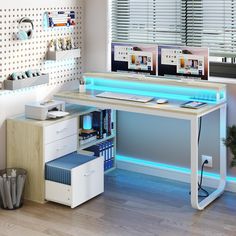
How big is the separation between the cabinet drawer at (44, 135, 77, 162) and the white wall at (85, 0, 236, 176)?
71 cm

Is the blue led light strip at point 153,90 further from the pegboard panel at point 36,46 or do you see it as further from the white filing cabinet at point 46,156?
the white filing cabinet at point 46,156

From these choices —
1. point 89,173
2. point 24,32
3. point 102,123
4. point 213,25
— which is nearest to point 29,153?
point 89,173

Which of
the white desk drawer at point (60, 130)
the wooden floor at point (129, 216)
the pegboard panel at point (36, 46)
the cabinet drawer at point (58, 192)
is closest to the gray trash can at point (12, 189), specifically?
the wooden floor at point (129, 216)


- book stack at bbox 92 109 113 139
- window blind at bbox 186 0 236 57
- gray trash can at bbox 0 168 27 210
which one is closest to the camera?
gray trash can at bbox 0 168 27 210

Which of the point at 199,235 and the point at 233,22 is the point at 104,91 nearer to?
the point at 233,22

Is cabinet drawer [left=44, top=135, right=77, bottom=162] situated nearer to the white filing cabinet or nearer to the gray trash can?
the white filing cabinet

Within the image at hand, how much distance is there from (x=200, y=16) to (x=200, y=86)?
0.72 m

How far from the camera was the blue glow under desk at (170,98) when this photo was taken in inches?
151

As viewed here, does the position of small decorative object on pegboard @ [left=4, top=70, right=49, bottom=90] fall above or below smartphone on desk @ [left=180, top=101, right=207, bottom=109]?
above

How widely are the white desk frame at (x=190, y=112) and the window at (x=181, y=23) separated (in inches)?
23.6

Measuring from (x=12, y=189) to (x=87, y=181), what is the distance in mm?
560

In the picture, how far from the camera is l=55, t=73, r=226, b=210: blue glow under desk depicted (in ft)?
12.5

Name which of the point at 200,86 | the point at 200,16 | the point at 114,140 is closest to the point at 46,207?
the point at 114,140

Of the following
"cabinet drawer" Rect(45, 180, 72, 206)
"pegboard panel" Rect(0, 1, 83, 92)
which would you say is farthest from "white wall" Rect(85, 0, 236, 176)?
"cabinet drawer" Rect(45, 180, 72, 206)
